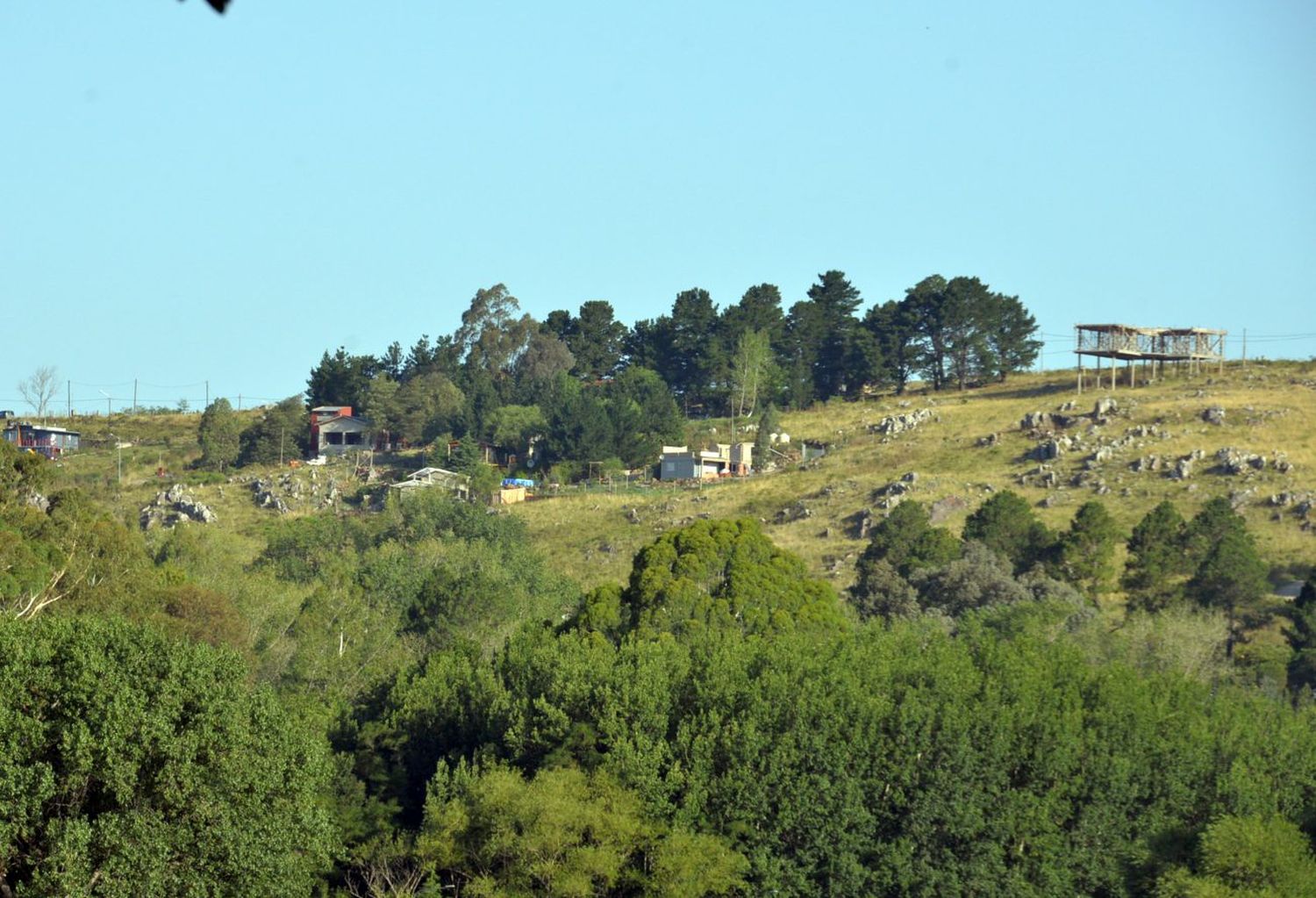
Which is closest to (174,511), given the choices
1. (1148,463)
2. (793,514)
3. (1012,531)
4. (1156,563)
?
(793,514)

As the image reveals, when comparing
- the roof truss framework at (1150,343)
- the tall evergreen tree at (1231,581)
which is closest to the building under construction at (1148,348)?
the roof truss framework at (1150,343)

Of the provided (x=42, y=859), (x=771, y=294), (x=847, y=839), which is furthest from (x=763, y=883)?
(x=771, y=294)

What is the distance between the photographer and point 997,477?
9756 centimetres

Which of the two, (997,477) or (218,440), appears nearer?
(997,477)

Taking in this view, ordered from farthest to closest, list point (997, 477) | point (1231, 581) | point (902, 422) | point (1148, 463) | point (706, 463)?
1. point (902, 422)
2. point (706, 463)
3. point (997, 477)
4. point (1148, 463)
5. point (1231, 581)

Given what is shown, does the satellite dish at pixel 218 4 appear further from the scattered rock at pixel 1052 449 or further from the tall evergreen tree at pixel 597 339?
the tall evergreen tree at pixel 597 339

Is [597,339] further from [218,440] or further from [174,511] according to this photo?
[174,511]

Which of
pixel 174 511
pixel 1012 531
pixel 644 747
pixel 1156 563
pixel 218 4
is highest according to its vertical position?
pixel 218 4

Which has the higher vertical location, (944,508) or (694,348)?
(694,348)

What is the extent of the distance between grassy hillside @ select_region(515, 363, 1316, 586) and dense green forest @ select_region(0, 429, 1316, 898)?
22.2m

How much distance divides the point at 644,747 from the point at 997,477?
181 feet

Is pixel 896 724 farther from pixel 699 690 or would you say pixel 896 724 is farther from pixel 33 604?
pixel 33 604

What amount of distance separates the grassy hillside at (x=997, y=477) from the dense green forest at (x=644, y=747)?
72.8ft

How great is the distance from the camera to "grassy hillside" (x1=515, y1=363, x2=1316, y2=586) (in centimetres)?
9031
